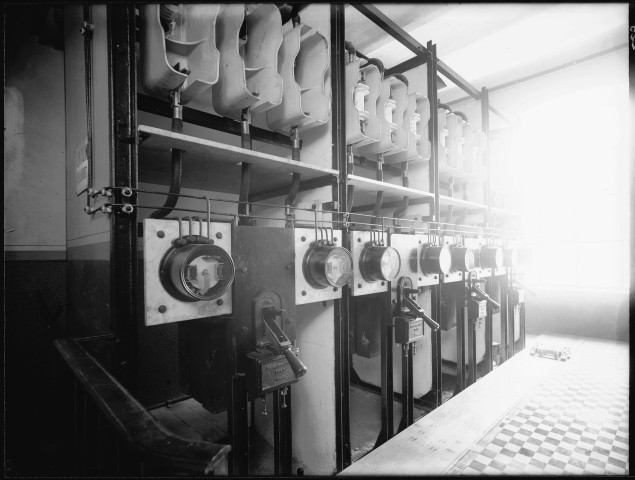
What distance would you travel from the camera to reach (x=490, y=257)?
243 cm

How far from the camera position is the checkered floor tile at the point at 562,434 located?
4.43 feet

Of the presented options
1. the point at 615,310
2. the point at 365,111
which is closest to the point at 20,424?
the point at 365,111

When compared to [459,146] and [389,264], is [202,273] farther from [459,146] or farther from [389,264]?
[459,146]

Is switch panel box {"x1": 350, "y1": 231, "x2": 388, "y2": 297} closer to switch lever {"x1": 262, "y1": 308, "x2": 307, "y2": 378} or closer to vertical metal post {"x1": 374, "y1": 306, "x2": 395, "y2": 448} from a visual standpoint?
vertical metal post {"x1": 374, "y1": 306, "x2": 395, "y2": 448}

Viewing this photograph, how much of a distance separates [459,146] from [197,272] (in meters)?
2.54

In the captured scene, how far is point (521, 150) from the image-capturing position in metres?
3.92

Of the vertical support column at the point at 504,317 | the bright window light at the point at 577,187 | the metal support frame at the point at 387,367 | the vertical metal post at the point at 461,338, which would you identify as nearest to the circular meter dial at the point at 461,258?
the vertical metal post at the point at 461,338

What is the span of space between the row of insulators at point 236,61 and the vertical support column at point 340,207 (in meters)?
0.11

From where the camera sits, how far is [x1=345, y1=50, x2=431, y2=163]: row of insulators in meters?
1.77

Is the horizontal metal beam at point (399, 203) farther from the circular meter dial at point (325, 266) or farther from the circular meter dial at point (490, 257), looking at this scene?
the circular meter dial at point (325, 266)

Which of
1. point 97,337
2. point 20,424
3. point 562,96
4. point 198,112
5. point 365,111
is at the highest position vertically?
point 562,96

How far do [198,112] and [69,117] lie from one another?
2.30ft

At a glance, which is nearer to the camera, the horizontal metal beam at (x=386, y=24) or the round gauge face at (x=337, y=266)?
the round gauge face at (x=337, y=266)

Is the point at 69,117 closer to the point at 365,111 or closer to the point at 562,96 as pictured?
the point at 365,111
